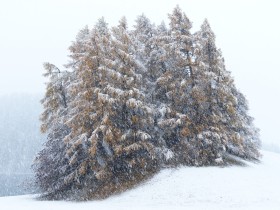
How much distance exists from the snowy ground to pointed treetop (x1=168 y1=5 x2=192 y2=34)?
37.8ft

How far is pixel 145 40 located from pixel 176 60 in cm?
504

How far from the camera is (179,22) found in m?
36.5

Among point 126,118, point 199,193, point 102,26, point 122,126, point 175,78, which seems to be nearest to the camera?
point 199,193

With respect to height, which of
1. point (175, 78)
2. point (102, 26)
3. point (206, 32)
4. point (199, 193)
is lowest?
point (199, 193)

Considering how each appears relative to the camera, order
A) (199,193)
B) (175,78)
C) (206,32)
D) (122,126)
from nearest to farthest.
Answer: (199,193) < (122,126) < (175,78) < (206,32)

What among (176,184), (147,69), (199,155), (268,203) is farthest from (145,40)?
(268,203)

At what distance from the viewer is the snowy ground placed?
26031 millimetres

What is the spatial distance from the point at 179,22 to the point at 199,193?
15.0 meters

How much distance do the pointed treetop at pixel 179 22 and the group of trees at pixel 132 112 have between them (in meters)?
0.08

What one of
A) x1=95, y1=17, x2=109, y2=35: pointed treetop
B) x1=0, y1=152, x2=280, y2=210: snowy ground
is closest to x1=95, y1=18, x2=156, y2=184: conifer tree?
x1=0, y1=152, x2=280, y2=210: snowy ground

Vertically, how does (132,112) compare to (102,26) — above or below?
below

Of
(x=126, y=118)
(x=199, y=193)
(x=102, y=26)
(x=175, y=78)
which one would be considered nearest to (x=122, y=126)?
(x=126, y=118)

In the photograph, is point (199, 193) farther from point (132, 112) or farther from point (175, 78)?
point (175, 78)

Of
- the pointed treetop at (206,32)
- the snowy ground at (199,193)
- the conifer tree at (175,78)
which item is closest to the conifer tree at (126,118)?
the conifer tree at (175,78)
